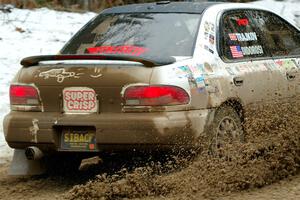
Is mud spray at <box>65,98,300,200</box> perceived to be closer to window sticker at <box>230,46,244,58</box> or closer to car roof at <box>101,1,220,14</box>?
window sticker at <box>230,46,244,58</box>

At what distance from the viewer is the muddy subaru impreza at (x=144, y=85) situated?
5.45 m

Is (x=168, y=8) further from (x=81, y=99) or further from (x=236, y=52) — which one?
(x=81, y=99)

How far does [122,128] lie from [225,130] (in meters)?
1.03

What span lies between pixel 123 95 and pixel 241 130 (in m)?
1.32

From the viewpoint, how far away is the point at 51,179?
6453mm

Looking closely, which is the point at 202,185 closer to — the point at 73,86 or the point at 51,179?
the point at 73,86

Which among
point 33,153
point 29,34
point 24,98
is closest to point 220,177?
point 33,153

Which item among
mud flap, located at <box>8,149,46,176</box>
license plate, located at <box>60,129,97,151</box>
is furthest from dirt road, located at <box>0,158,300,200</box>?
license plate, located at <box>60,129,97,151</box>

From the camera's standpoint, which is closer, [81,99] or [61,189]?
[81,99]

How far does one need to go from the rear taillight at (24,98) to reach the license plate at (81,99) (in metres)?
0.31

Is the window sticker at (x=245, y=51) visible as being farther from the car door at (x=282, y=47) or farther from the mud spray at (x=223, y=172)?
the mud spray at (x=223, y=172)

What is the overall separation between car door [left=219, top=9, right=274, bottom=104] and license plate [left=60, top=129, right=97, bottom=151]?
1394 millimetres

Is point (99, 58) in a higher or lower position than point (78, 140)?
higher

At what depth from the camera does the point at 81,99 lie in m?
5.57
